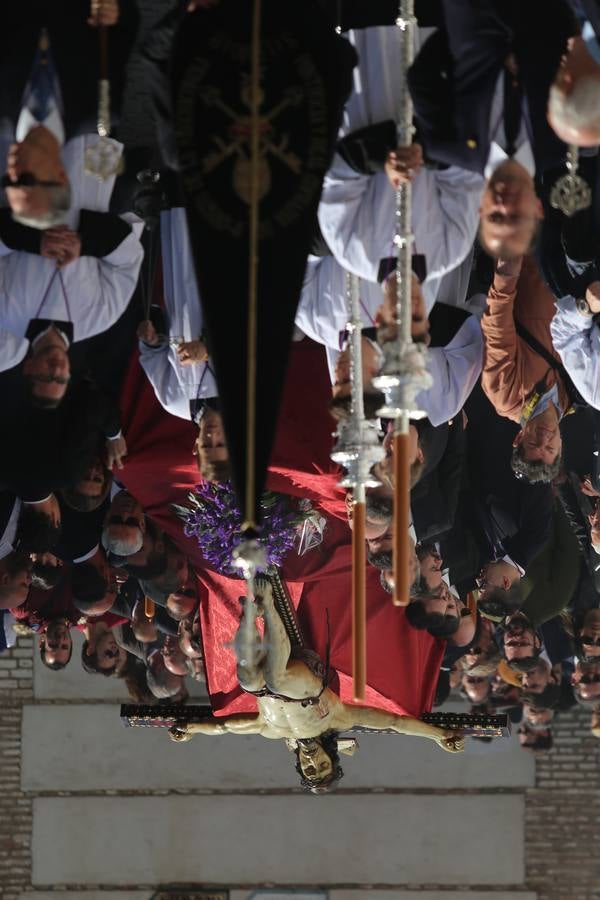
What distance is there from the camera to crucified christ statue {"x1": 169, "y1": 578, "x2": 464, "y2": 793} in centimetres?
704

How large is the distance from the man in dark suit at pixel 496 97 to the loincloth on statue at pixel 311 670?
2521 mm

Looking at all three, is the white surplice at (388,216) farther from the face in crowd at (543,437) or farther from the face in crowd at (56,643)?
the face in crowd at (56,643)

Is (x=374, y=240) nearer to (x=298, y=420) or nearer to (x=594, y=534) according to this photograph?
(x=298, y=420)

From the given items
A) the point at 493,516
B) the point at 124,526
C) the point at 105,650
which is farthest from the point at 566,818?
the point at 124,526

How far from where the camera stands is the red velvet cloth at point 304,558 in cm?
651

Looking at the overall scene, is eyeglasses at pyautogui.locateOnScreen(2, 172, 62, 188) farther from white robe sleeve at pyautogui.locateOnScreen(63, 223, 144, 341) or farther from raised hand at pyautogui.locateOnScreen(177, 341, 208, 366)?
raised hand at pyautogui.locateOnScreen(177, 341, 208, 366)

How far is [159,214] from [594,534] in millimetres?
2259

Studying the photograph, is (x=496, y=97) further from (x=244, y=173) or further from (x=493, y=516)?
→ (x=493, y=516)

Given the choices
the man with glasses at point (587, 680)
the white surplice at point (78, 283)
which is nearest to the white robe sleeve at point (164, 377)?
Answer: the white surplice at point (78, 283)

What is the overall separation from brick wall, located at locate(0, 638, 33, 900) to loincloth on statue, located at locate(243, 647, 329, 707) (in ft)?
12.1

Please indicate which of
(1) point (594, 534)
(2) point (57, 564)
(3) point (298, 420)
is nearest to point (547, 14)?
(3) point (298, 420)

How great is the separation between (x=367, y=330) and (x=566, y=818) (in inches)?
215

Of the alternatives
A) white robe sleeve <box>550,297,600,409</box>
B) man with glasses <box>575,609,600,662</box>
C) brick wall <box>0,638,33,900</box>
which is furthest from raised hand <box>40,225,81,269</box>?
brick wall <box>0,638,33,900</box>

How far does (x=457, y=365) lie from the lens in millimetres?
6199
